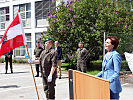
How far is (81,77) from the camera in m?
4.13

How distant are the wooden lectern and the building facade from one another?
19574 mm

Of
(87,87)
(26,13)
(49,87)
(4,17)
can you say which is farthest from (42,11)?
(87,87)

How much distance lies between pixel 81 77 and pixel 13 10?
980 inches

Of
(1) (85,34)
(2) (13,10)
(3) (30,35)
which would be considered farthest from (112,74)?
(2) (13,10)

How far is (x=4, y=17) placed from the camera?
1125 inches

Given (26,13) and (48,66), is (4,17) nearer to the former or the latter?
(26,13)

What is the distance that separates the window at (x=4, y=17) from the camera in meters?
28.2

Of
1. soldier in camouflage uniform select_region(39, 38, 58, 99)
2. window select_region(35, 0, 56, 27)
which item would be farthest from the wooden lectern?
window select_region(35, 0, 56, 27)

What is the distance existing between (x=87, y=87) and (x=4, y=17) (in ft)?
87.3

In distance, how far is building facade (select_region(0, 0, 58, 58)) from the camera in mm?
24562

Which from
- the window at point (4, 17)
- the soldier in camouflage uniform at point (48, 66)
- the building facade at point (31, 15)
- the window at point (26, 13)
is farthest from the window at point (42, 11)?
the soldier in camouflage uniform at point (48, 66)

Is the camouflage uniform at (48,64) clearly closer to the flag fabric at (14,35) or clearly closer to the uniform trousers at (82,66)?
the flag fabric at (14,35)

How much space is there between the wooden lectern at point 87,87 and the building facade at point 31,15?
771 inches

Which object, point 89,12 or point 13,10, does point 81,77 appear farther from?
point 13,10
